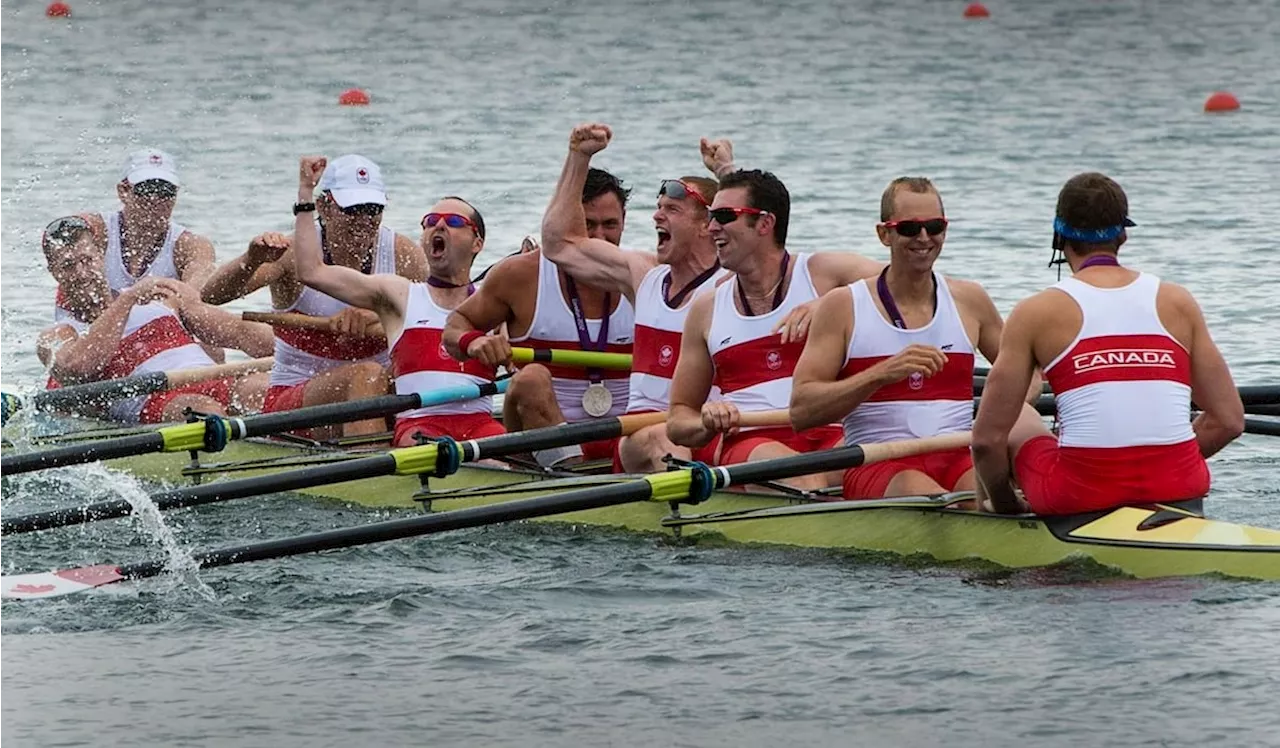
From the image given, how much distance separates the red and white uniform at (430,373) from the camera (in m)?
10.4

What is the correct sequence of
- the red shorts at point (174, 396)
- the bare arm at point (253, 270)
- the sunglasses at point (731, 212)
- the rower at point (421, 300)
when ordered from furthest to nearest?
the red shorts at point (174, 396), the bare arm at point (253, 270), the rower at point (421, 300), the sunglasses at point (731, 212)

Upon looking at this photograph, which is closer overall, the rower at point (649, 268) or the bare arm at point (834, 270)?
the bare arm at point (834, 270)

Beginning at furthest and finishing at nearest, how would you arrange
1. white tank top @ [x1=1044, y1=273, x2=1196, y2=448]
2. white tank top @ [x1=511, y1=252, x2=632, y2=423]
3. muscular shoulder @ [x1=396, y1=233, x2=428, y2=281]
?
1. muscular shoulder @ [x1=396, y1=233, x2=428, y2=281]
2. white tank top @ [x1=511, y1=252, x2=632, y2=423]
3. white tank top @ [x1=1044, y1=273, x2=1196, y2=448]

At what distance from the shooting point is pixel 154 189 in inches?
492

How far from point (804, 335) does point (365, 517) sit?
7.60ft

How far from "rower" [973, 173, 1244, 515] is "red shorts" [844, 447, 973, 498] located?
796mm

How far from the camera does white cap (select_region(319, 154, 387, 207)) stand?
10.8m

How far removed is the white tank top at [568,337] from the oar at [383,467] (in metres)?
0.71

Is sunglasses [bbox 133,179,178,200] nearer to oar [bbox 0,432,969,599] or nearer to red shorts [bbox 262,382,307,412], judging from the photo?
red shorts [bbox 262,382,307,412]

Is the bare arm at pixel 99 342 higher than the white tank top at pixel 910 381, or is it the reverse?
the bare arm at pixel 99 342

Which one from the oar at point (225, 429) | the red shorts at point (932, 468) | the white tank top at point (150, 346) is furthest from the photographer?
the white tank top at point (150, 346)

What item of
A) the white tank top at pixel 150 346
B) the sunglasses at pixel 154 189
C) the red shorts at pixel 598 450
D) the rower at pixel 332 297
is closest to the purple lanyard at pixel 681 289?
the red shorts at pixel 598 450

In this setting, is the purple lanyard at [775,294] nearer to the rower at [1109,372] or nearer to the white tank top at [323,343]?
the rower at [1109,372]

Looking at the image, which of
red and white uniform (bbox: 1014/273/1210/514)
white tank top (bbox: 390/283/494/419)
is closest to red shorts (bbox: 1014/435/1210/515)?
red and white uniform (bbox: 1014/273/1210/514)
